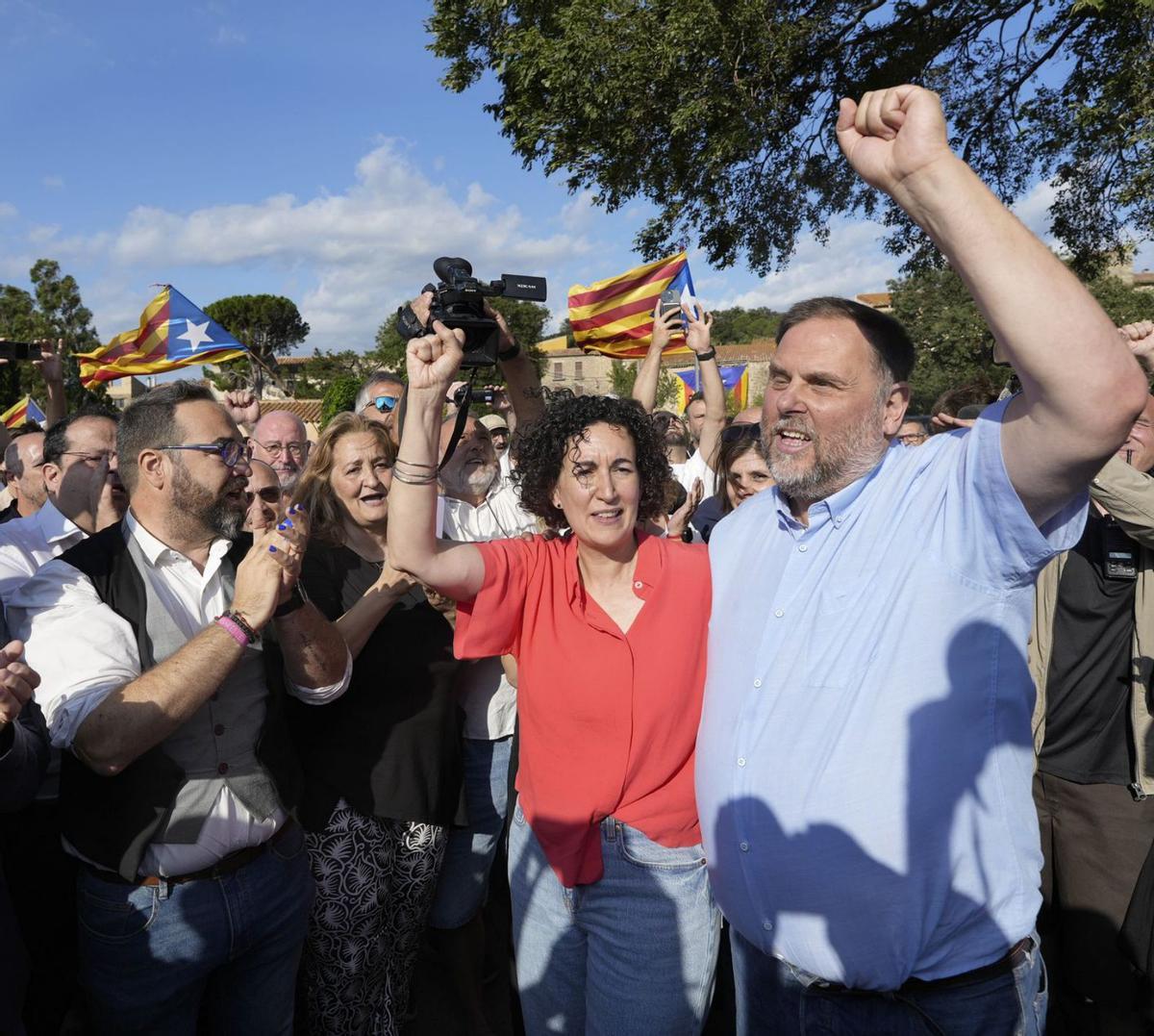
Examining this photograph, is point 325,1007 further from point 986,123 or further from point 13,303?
point 13,303

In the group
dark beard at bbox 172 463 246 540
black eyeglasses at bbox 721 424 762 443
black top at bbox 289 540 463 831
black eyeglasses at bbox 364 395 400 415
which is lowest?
black top at bbox 289 540 463 831

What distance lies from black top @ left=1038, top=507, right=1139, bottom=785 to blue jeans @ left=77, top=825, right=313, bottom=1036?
284 centimetres

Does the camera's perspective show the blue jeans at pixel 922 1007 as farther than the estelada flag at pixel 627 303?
No

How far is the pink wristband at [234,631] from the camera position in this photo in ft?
7.32

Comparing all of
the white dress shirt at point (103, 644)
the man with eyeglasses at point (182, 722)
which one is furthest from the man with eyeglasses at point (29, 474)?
the white dress shirt at point (103, 644)

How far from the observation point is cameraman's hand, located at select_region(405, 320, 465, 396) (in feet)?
7.64

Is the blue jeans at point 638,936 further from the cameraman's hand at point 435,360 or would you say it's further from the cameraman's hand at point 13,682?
the cameraman's hand at point 13,682

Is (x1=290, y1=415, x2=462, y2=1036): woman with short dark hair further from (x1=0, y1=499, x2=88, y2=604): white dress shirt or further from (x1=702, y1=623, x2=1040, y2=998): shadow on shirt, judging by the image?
(x1=702, y1=623, x2=1040, y2=998): shadow on shirt

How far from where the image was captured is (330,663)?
8.75 feet

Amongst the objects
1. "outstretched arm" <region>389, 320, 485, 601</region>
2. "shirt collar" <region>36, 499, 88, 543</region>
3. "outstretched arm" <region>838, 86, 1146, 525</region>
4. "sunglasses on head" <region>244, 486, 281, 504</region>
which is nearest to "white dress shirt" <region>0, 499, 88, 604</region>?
"shirt collar" <region>36, 499, 88, 543</region>

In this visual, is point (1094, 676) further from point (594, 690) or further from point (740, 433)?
point (594, 690)

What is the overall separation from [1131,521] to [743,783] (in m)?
2.05

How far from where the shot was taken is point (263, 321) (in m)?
71.4

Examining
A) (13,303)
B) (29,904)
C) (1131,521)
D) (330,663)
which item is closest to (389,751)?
(330,663)
